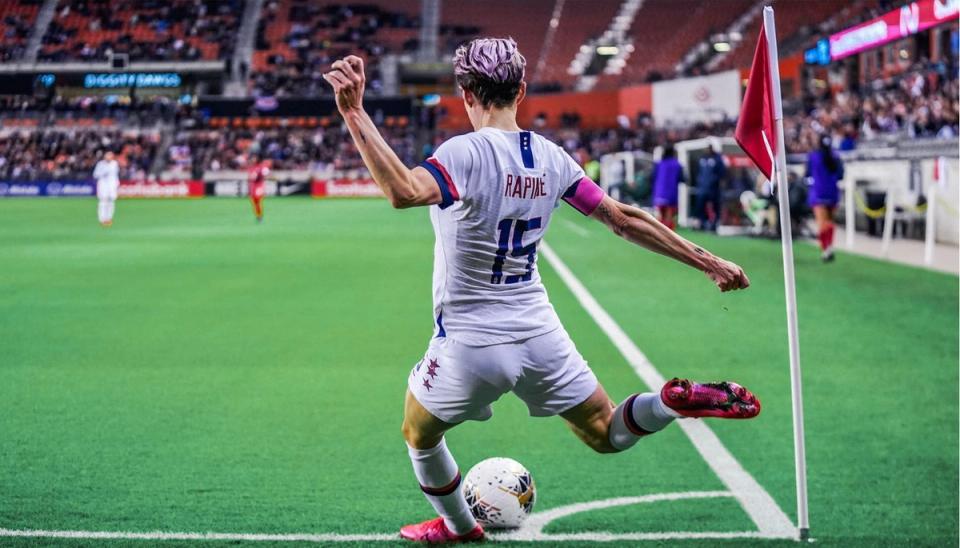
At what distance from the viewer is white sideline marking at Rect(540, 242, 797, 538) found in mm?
5262

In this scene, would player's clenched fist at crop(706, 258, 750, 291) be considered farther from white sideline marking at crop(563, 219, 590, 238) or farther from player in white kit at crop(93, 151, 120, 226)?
player in white kit at crop(93, 151, 120, 226)

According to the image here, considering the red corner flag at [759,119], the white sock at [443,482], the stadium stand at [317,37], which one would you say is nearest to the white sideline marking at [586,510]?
the white sock at [443,482]

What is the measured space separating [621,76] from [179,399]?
70.8 m

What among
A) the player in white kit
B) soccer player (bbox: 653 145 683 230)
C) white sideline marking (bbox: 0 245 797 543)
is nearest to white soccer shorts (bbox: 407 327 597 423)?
white sideline marking (bbox: 0 245 797 543)

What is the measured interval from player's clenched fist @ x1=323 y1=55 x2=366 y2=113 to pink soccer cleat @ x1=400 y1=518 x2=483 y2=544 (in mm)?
2109

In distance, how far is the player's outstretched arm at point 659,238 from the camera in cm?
435

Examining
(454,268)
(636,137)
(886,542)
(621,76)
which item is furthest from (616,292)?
(621,76)

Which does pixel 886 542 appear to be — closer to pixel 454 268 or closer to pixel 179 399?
pixel 454 268

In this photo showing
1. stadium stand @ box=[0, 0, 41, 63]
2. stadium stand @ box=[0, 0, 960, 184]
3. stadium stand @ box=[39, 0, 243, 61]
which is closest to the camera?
stadium stand @ box=[0, 0, 960, 184]

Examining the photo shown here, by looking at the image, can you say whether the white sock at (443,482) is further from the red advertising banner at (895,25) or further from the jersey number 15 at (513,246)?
the red advertising banner at (895,25)

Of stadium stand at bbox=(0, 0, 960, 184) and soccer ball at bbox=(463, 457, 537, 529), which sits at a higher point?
stadium stand at bbox=(0, 0, 960, 184)

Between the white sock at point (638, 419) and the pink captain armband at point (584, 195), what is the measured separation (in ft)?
2.57

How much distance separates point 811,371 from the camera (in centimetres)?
937

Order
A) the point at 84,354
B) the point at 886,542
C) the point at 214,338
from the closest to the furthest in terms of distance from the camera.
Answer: the point at 886,542 → the point at 84,354 → the point at 214,338
